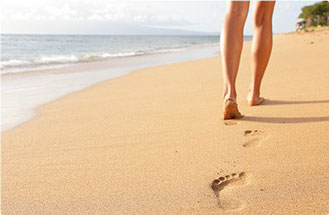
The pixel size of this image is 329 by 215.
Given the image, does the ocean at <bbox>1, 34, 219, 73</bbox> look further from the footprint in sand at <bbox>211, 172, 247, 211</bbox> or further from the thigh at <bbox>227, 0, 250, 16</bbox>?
the footprint in sand at <bbox>211, 172, 247, 211</bbox>

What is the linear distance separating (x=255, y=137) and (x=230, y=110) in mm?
304

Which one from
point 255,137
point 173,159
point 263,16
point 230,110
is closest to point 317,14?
point 263,16

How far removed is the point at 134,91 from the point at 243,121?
1.66 meters

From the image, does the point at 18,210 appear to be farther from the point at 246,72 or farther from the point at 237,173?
the point at 246,72

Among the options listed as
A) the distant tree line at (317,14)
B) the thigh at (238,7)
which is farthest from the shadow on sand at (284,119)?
the distant tree line at (317,14)

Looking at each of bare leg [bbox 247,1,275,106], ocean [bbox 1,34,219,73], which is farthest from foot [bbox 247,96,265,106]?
ocean [bbox 1,34,219,73]

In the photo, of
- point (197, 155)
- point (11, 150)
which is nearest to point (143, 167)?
point (197, 155)

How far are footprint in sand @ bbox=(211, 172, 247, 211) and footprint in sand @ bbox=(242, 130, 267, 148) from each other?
32 cm

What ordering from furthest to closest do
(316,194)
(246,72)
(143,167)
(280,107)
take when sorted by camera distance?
(246,72)
(280,107)
(143,167)
(316,194)

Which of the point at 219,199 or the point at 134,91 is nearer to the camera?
the point at 219,199

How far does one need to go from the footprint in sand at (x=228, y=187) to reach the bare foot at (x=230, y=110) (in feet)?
2.27

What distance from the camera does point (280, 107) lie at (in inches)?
88.6

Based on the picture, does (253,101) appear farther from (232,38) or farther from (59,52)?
(59,52)

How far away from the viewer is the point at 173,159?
1.52 meters
